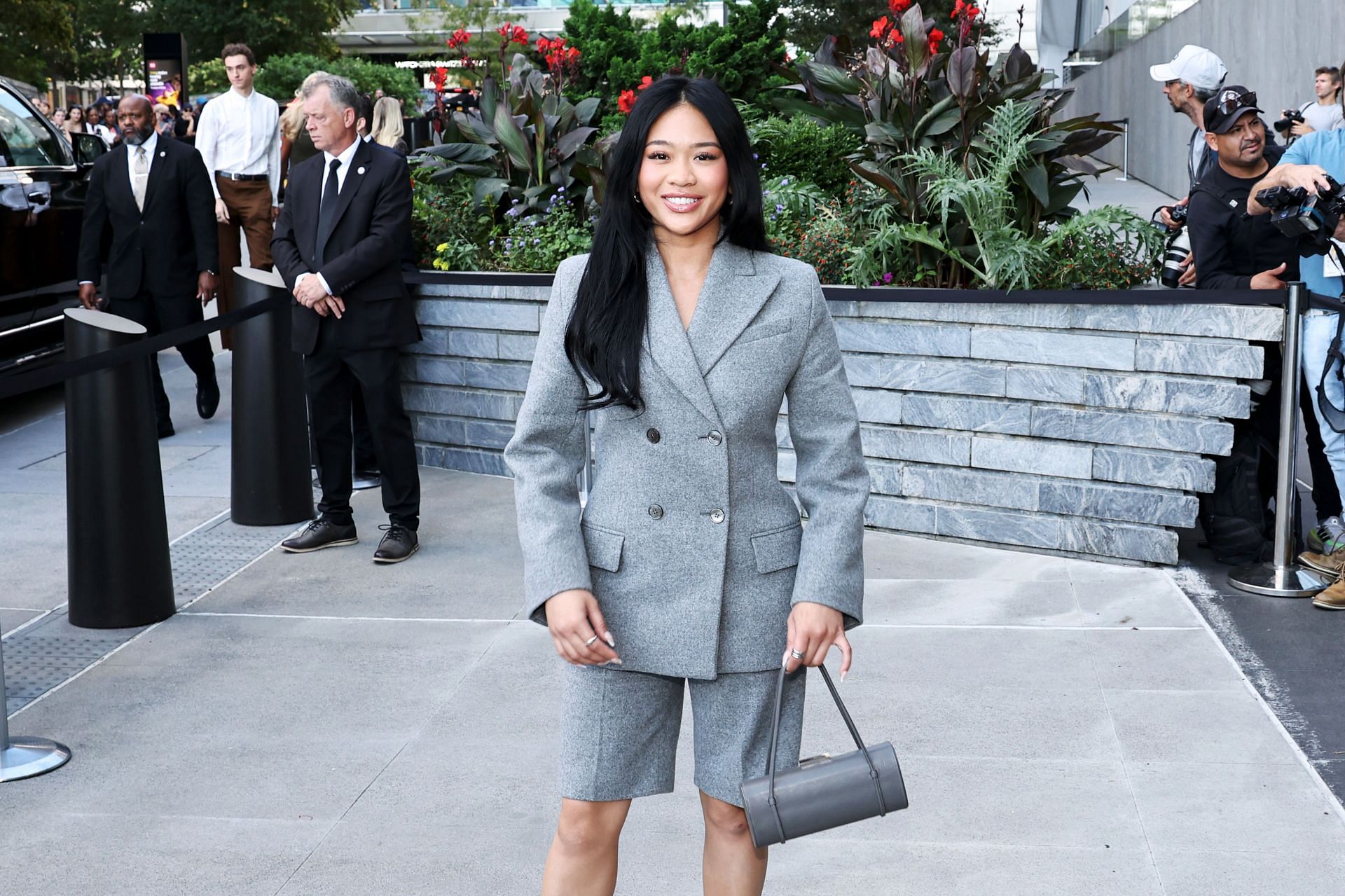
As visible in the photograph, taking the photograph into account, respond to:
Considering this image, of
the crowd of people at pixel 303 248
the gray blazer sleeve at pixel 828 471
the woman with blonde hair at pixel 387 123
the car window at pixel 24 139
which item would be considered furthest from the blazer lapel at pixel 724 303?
the woman with blonde hair at pixel 387 123

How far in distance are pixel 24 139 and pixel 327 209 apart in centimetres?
449

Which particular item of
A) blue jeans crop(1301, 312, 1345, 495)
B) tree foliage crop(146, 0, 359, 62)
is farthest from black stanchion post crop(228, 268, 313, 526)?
tree foliage crop(146, 0, 359, 62)

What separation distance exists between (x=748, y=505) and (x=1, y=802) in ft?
8.48

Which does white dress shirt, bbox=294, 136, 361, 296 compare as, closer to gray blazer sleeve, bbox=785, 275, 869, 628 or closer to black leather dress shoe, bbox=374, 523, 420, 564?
black leather dress shoe, bbox=374, 523, 420, 564

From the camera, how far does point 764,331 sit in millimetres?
2578

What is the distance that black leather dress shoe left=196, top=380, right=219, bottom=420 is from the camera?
30.8 ft

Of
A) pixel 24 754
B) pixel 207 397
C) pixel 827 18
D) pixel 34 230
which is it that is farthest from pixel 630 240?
pixel 827 18

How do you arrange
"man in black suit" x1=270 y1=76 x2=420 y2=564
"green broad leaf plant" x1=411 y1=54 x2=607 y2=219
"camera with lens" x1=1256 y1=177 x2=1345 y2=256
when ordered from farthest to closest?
1. "green broad leaf plant" x1=411 y1=54 x2=607 y2=219
2. "man in black suit" x1=270 y1=76 x2=420 y2=564
3. "camera with lens" x1=1256 y1=177 x2=1345 y2=256

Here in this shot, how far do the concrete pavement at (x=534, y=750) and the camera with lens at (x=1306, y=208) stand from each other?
4.83ft

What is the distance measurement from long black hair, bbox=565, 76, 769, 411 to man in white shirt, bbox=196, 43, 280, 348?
28.1 ft

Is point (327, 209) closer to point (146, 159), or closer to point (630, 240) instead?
point (146, 159)

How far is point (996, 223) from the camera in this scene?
6602mm

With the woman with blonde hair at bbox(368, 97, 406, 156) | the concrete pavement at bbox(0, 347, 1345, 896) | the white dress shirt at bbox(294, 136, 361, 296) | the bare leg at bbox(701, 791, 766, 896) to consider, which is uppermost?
the woman with blonde hair at bbox(368, 97, 406, 156)

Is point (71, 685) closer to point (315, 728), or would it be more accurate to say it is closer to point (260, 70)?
point (315, 728)
